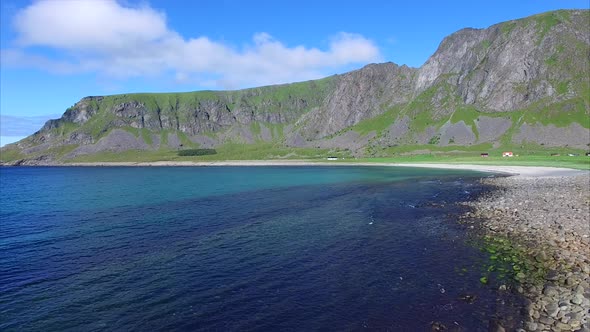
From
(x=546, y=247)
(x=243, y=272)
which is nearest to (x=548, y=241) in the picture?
(x=546, y=247)

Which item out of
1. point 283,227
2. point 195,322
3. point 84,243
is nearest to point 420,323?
point 195,322

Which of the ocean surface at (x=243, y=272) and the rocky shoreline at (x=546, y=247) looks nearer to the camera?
the rocky shoreline at (x=546, y=247)

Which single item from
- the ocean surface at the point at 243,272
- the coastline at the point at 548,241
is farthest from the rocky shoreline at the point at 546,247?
the ocean surface at the point at 243,272

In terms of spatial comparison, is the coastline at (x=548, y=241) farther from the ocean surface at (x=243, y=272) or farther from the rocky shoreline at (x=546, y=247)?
the ocean surface at (x=243, y=272)

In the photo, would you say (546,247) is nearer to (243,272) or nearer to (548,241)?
(548,241)

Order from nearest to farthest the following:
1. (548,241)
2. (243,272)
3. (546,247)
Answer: (243,272) < (546,247) < (548,241)
